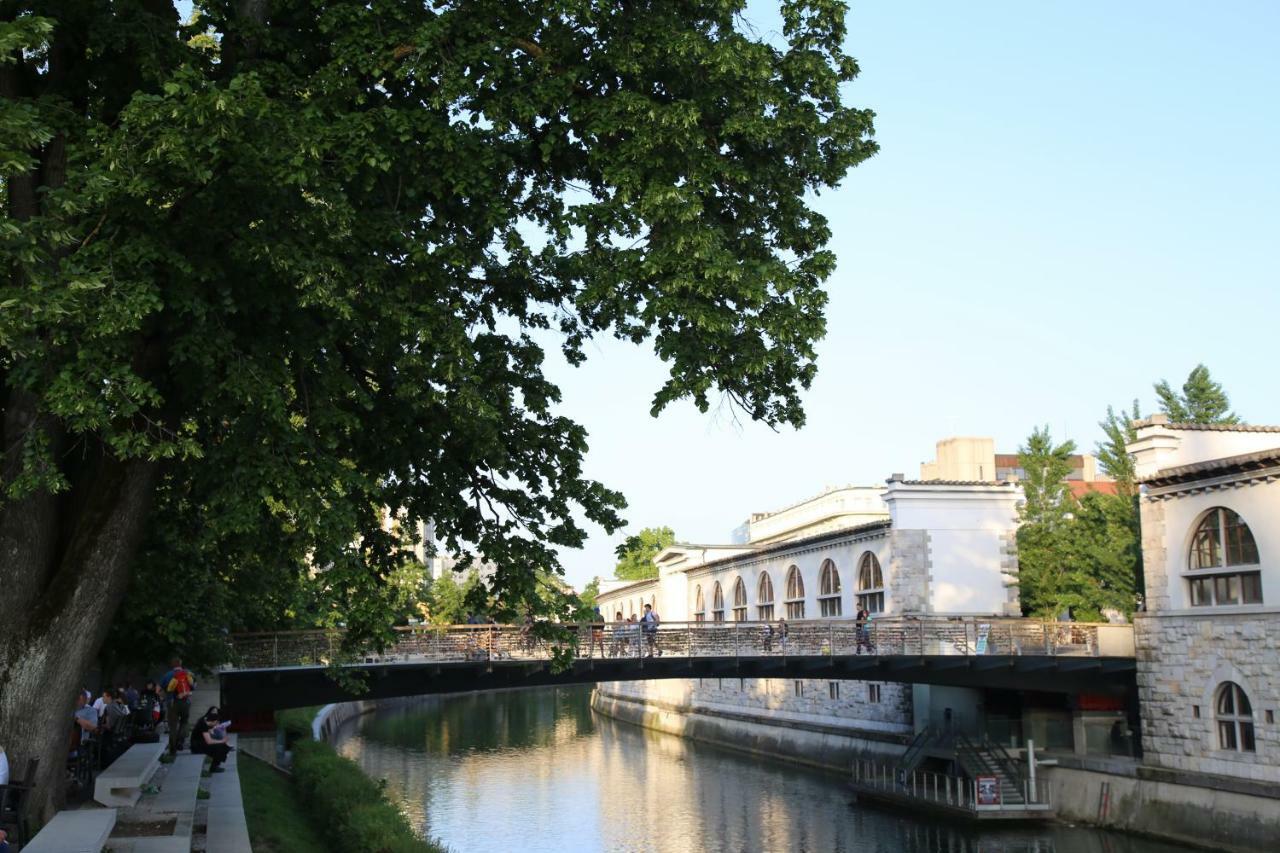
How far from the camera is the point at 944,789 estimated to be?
42.4 m

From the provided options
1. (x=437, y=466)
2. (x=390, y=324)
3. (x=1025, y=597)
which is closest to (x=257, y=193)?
→ (x=390, y=324)

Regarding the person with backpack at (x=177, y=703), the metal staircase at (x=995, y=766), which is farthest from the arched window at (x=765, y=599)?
the person with backpack at (x=177, y=703)

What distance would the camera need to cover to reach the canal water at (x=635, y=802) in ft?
121

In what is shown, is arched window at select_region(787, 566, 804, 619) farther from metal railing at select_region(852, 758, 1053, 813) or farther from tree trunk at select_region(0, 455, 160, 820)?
tree trunk at select_region(0, 455, 160, 820)

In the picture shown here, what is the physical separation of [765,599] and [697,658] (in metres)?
29.2

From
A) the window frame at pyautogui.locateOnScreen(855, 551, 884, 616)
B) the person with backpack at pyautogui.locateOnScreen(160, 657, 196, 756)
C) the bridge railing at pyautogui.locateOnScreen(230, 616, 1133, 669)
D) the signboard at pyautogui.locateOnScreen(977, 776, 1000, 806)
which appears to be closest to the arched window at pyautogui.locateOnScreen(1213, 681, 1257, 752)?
the bridge railing at pyautogui.locateOnScreen(230, 616, 1133, 669)

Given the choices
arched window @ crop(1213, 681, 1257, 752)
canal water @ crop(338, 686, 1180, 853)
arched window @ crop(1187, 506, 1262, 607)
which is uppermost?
arched window @ crop(1187, 506, 1262, 607)

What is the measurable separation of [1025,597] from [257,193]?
42022 mm

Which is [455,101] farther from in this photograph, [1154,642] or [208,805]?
[1154,642]

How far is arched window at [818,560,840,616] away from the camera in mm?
56062

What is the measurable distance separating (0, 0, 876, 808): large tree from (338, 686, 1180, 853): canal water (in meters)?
22.6

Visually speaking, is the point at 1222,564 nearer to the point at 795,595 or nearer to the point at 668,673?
the point at 668,673

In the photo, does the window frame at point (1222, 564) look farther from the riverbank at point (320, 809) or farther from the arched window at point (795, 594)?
the arched window at point (795, 594)

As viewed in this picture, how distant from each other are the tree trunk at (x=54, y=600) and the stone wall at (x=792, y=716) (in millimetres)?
37285
